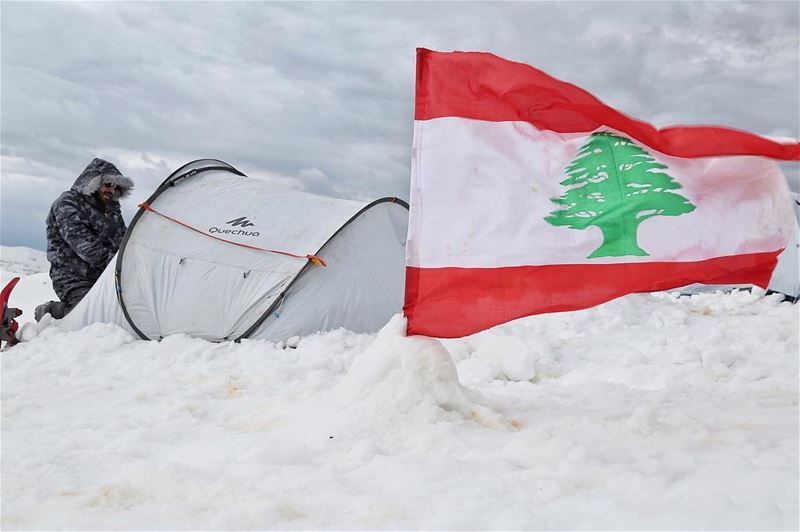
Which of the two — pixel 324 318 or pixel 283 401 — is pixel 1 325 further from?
pixel 283 401

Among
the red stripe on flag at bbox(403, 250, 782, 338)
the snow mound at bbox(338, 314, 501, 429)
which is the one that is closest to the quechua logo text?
the snow mound at bbox(338, 314, 501, 429)

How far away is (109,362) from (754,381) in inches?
207

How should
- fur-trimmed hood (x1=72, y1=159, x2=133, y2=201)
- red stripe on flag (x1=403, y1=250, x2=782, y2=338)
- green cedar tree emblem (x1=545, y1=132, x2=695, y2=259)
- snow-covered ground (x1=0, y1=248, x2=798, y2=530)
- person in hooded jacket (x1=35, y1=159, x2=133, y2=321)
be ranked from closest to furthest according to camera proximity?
snow-covered ground (x1=0, y1=248, x2=798, y2=530), red stripe on flag (x1=403, y1=250, x2=782, y2=338), green cedar tree emblem (x1=545, y1=132, x2=695, y2=259), person in hooded jacket (x1=35, y1=159, x2=133, y2=321), fur-trimmed hood (x1=72, y1=159, x2=133, y2=201)

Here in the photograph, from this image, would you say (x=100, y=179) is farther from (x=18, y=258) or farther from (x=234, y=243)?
(x=18, y=258)

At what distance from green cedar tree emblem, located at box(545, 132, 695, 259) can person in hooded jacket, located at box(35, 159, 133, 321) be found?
5.80m

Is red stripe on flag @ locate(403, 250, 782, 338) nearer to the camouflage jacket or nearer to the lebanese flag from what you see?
the lebanese flag

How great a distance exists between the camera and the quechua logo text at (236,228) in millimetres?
7211

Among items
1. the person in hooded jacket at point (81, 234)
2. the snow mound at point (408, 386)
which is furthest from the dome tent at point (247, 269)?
the snow mound at point (408, 386)

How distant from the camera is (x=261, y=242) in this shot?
23.3ft

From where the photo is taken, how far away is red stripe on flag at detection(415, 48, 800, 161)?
381 centimetres

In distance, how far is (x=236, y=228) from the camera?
287 inches

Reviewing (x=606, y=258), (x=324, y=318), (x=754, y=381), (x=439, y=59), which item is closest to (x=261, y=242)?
(x=324, y=318)

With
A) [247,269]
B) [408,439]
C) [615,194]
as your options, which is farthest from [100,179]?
[615,194]

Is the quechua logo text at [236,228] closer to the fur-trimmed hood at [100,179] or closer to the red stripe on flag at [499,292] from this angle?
the fur-trimmed hood at [100,179]
